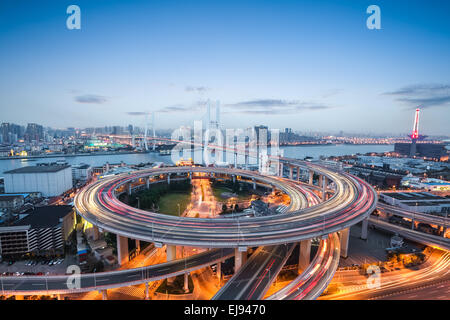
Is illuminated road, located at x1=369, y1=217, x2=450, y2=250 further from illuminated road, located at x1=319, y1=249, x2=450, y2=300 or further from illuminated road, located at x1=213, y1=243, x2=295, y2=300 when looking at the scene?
illuminated road, located at x1=213, y1=243, x2=295, y2=300

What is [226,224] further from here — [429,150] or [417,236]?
[429,150]

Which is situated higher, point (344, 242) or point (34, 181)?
point (34, 181)

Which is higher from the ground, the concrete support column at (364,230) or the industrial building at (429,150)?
the industrial building at (429,150)

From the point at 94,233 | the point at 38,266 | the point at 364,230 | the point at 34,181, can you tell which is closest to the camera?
the point at 38,266

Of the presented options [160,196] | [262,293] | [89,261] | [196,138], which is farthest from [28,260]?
[196,138]

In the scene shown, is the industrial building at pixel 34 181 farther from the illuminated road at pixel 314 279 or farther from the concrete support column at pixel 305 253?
the illuminated road at pixel 314 279

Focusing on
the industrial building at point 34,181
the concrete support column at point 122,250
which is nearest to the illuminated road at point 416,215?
the concrete support column at point 122,250

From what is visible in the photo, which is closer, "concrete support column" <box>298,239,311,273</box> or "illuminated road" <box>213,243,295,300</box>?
"illuminated road" <box>213,243,295,300</box>

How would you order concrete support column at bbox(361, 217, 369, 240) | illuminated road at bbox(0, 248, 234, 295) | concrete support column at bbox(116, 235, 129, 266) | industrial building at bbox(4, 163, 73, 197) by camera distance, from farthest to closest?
industrial building at bbox(4, 163, 73, 197) → concrete support column at bbox(361, 217, 369, 240) → concrete support column at bbox(116, 235, 129, 266) → illuminated road at bbox(0, 248, 234, 295)

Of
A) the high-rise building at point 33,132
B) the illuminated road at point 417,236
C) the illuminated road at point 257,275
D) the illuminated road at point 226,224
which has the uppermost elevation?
the high-rise building at point 33,132

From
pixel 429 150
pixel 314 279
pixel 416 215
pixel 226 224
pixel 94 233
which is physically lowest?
pixel 94 233

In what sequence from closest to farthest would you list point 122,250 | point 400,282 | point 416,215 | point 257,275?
point 257,275, point 400,282, point 122,250, point 416,215

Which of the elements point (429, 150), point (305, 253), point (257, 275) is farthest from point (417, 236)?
point (429, 150)

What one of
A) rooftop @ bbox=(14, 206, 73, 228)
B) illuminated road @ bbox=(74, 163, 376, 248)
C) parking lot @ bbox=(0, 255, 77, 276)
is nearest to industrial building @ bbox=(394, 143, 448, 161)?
illuminated road @ bbox=(74, 163, 376, 248)
